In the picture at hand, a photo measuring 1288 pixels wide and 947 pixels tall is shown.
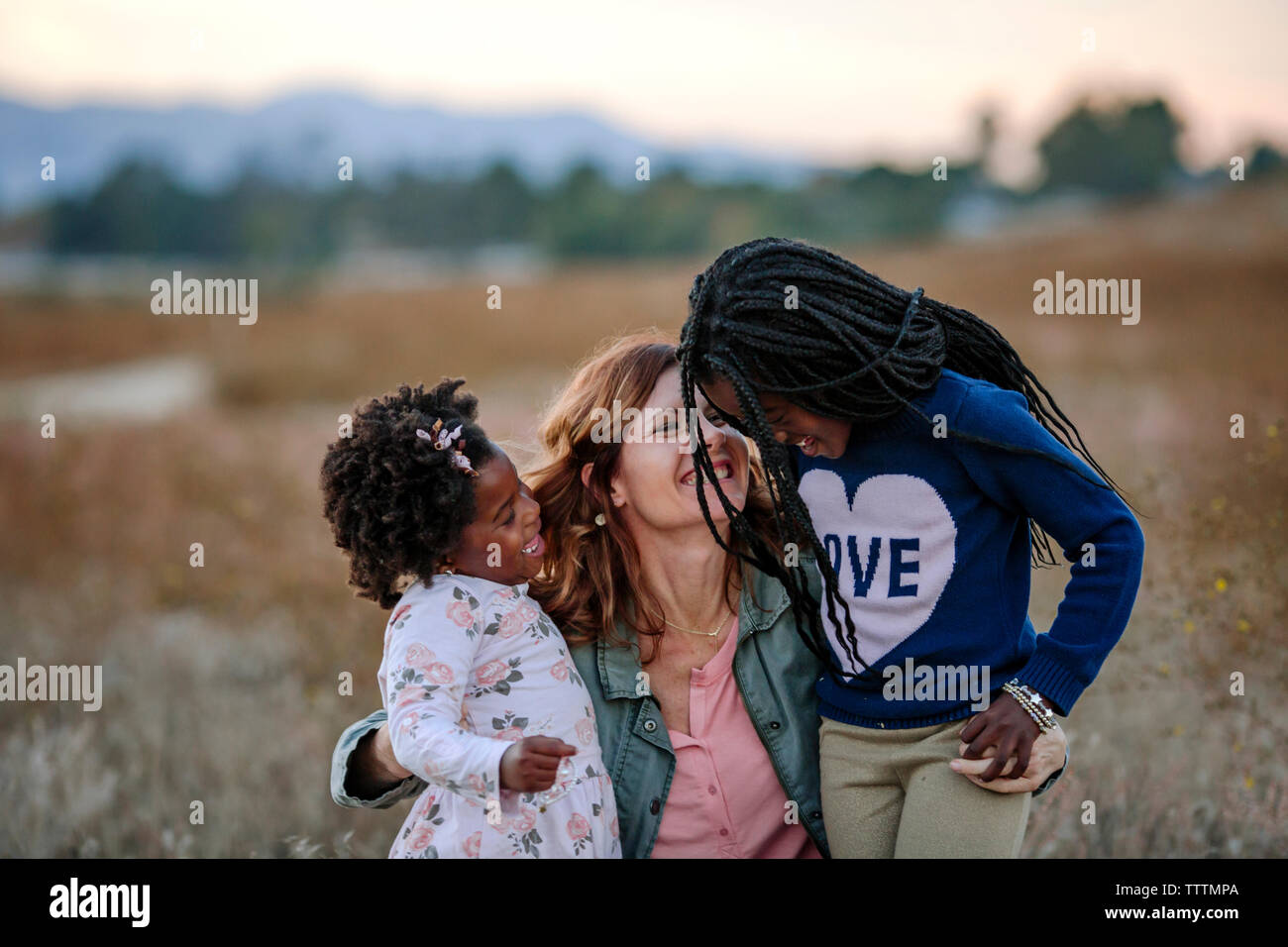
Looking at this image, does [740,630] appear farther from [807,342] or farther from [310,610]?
[310,610]

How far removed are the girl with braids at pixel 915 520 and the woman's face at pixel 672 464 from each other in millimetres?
259

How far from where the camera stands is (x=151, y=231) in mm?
60281

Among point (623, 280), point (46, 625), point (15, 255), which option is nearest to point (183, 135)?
point (15, 255)

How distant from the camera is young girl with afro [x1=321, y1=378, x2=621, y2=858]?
8.52ft

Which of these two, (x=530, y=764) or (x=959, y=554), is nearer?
(x=530, y=764)

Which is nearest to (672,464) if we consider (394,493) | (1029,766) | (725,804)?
(394,493)

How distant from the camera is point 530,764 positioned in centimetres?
228

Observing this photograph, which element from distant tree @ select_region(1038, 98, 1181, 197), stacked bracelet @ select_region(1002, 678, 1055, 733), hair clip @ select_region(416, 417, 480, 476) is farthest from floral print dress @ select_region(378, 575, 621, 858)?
distant tree @ select_region(1038, 98, 1181, 197)

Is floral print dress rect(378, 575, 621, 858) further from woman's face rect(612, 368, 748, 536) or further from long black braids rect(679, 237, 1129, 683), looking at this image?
long black braids rect(679, 237, 1129, 683)

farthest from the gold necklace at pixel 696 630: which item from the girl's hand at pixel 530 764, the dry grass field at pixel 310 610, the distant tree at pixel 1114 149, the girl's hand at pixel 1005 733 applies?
the distant tree at pixel 1114 149

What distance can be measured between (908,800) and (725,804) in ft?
1.60

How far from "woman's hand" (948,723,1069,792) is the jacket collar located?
689 mm

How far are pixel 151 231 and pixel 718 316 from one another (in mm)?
63818

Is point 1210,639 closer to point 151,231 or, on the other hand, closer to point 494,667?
point 494,667
